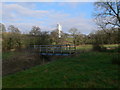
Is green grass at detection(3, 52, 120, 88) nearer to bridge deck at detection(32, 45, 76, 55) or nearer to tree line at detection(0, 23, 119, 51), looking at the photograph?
bridge deck at detection(32, 45, 76, 55)

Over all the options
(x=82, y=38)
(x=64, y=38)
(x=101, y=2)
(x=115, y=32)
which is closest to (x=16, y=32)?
(x=64, y=38)

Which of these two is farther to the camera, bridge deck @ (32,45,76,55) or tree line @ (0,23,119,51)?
tree line @ (0,23,119,51)

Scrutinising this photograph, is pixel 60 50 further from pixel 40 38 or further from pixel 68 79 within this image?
pixel 68 79

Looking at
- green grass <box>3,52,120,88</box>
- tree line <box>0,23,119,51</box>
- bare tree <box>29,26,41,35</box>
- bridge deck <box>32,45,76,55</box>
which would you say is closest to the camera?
green grass <box>3,52,120,88</box>

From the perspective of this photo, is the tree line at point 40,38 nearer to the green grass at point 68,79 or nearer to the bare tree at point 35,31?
the bare tree at point 35,31

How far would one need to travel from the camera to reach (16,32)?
16.6 metres

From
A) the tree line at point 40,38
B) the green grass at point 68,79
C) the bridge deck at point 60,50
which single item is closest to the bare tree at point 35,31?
the tree line at point 40,38

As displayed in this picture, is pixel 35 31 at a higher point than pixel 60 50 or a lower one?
higher

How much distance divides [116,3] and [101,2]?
192cm

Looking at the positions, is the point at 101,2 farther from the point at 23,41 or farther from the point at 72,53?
the point at 23,41

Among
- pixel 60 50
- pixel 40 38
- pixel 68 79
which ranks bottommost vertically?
pixel 68 79

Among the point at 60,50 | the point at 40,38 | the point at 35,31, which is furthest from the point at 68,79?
the point at 35,31

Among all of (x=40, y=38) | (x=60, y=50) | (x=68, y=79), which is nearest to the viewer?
(x=68, y=79)

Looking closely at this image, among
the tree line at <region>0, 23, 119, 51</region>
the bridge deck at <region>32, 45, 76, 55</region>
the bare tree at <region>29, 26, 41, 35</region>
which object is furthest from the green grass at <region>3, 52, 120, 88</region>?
the bare tree at <region>29, 26, 41, 35</region>
